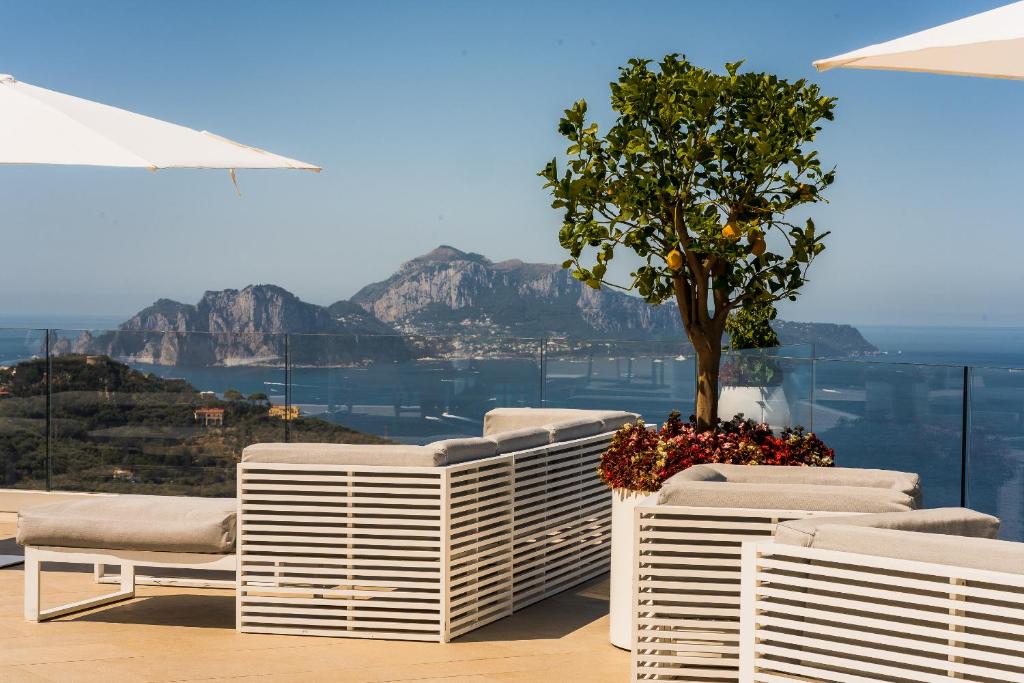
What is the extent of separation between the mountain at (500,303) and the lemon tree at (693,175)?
42.9 m

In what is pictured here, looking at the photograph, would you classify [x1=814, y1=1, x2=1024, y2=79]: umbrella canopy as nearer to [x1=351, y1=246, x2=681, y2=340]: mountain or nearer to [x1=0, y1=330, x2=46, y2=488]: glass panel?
[x1=0, y1=330, x2=46, y2=488]: glass panel

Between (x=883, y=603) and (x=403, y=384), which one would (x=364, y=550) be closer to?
(x=883, y=603)

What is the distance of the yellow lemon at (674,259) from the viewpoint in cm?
532

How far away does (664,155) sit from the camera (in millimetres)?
5344

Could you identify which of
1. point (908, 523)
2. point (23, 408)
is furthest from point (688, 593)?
point (23, 408)

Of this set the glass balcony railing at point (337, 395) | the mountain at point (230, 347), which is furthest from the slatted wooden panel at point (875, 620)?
the mountain at point (230, 347)

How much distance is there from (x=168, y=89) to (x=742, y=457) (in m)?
44.3

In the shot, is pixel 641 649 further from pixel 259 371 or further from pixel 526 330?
pixel 526 330

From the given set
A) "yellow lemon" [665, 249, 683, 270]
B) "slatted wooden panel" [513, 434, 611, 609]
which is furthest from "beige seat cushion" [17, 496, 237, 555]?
"yellow lemon" [665, 249, 683, 270]

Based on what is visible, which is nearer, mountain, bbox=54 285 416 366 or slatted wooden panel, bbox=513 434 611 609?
slatted wooden panel, bbox=513 434 611 609

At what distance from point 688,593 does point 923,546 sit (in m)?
1.13

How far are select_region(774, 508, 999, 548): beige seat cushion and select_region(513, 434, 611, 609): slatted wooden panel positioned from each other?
7.46 feet

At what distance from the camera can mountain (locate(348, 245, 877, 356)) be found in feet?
164

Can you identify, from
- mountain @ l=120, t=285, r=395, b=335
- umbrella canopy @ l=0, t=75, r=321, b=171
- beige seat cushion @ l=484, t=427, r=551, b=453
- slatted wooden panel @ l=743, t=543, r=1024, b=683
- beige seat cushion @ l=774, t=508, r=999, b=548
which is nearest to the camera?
slatted wooden panel @ l=743, t=543, r=1024, b=683
